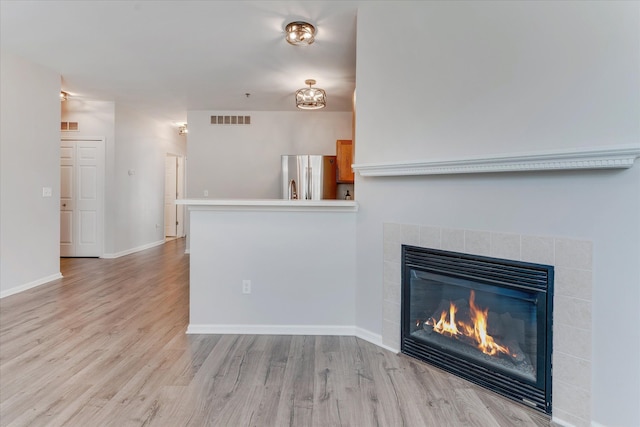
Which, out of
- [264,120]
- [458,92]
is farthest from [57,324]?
[264,120]

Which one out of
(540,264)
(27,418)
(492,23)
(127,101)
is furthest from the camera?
(127,101)

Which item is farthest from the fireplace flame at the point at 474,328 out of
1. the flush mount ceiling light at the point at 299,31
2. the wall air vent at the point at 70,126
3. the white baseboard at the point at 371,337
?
the wall air vent at the point at 70,126

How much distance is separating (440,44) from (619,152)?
1163mm

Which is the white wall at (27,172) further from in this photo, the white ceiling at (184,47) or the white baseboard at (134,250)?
the white baseboard at (134,250)

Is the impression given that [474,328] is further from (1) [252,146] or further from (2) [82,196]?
(2) [82,196]

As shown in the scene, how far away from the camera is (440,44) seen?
2.06 m

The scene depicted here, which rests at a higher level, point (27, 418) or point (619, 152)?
point (619, 152)

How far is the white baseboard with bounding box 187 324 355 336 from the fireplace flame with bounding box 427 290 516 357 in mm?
753

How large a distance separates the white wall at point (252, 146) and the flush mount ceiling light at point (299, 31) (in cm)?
296

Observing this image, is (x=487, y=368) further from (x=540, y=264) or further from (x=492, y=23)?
(x=492, y=23)

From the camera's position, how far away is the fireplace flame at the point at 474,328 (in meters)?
1.92

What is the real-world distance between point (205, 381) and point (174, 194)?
7487mm

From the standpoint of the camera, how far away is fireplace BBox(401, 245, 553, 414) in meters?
1.69

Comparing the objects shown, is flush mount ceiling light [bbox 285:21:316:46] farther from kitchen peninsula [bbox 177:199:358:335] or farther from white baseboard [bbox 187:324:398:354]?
white baseboard [bbox 187:324:398:354]
